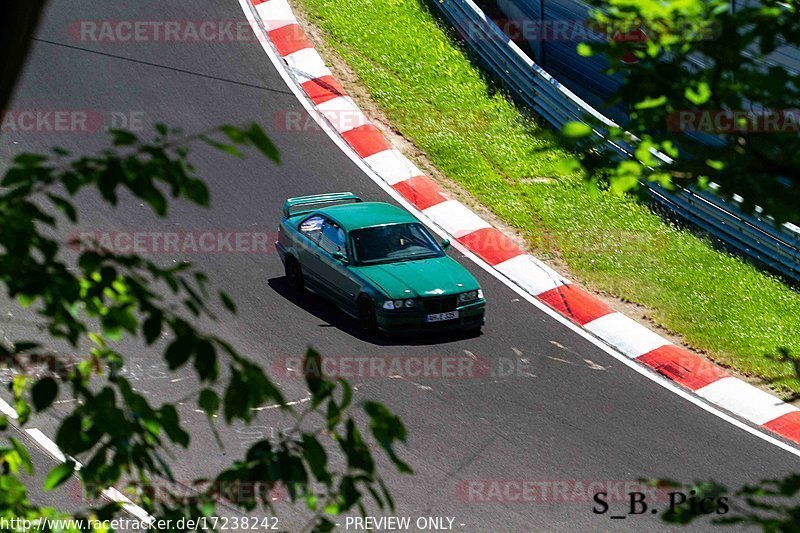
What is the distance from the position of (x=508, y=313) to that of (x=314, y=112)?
578 centimetres

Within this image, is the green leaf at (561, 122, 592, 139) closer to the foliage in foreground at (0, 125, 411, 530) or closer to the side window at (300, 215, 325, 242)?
the foliage in foreground at (0, 125, 411, 530)

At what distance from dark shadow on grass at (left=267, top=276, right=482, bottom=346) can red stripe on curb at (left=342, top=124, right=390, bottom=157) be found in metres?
3.51

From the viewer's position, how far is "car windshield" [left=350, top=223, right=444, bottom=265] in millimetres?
13797

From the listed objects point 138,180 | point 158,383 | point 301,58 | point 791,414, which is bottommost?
point 791,414

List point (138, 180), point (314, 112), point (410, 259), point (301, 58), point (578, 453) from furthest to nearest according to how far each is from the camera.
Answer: point (301, 58) < point (314, 112) < point (410, 259) < point (578, 453) < point (138, 180)

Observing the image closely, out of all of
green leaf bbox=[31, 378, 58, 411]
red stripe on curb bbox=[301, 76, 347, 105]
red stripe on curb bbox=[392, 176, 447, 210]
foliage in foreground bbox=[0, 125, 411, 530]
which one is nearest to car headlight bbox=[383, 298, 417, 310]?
red stripe on curb bbox=[392, 176, 447, 210]

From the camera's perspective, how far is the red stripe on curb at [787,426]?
12.3 m

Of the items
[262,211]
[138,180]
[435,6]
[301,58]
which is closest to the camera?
[138,180]

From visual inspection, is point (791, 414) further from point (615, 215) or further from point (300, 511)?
point (300, 511)

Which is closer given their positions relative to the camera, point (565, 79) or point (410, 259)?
point (410, 259)

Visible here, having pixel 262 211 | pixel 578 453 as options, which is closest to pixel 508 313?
pixel 578 453

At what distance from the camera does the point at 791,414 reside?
41.5 feet

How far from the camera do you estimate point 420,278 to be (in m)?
13.4

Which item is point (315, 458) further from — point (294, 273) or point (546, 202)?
point (546, 202)
